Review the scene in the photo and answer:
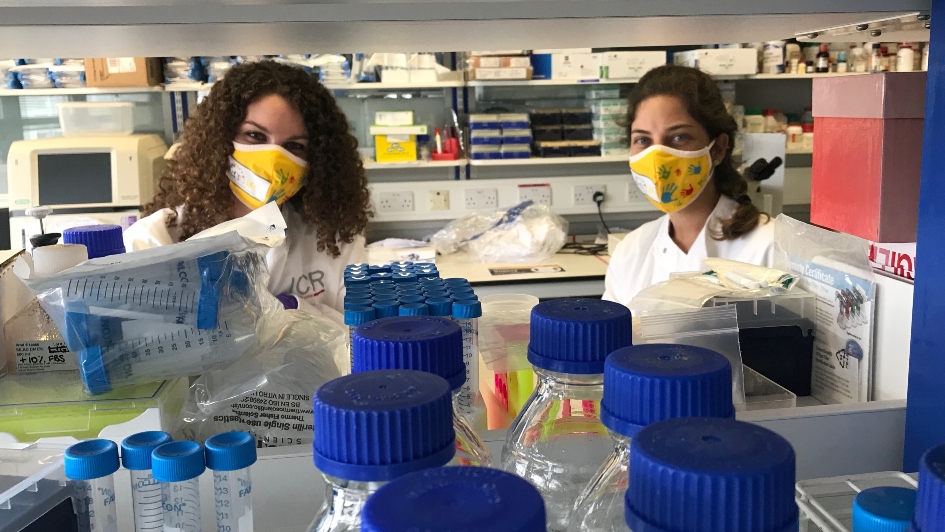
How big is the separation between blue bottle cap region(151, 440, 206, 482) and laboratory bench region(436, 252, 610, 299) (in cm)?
262

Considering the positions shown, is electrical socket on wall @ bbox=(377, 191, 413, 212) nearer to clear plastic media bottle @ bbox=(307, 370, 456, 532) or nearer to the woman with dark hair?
the woman with dark hair

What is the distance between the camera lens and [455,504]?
0.37 m

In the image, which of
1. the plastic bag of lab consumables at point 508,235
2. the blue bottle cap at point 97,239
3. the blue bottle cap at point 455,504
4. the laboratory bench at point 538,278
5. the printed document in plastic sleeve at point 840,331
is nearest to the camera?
the blue bottle cap at point 455,504

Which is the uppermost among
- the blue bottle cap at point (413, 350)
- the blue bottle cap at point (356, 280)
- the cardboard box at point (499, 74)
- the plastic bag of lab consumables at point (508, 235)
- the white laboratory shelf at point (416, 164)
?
the cardboard box at point (499, 74)

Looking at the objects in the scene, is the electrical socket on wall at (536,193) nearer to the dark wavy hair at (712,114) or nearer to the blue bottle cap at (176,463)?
the dark wavy hair at (712,114)

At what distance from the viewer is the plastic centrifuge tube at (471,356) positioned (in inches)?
33.0

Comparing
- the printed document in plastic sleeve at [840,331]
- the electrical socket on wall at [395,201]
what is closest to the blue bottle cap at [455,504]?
the printed document in plastic sleeve at [840,331]

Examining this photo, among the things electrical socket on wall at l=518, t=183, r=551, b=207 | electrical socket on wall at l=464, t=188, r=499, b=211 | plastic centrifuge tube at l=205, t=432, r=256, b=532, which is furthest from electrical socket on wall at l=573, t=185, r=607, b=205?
plastic centrifuge tube at l=205, t=432, r=256, b=532

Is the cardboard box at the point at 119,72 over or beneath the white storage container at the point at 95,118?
over

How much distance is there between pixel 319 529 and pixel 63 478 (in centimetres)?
24

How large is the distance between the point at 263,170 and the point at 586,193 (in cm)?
243

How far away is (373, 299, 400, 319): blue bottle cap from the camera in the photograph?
812 mm

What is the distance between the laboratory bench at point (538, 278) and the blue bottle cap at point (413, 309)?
2374mm

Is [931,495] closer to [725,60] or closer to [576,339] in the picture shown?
[576,339]
